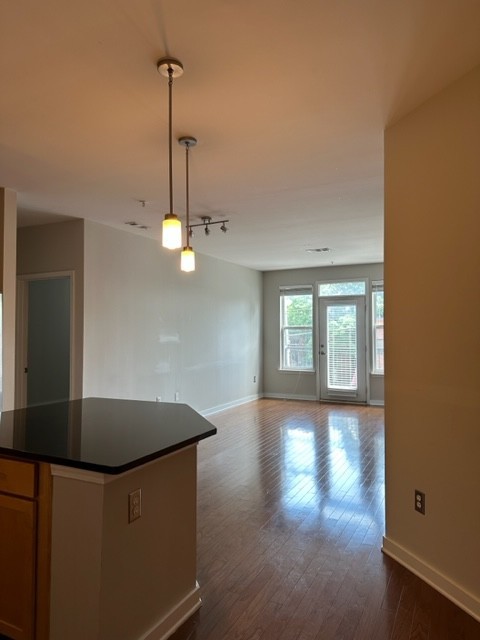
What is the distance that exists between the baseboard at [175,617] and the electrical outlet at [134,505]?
528 millimetres

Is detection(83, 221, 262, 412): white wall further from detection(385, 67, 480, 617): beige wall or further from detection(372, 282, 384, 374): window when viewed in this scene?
detection(385, 67, 480, 617): beige wall

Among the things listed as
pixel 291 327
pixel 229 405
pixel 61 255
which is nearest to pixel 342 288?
pixel 291 327

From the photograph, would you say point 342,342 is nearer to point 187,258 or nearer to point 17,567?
point 187,258

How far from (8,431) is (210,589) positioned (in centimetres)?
136

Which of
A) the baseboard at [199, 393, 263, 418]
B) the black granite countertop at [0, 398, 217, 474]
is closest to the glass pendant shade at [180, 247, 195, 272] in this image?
the black granite countertop at [0, 398, 217, 474]

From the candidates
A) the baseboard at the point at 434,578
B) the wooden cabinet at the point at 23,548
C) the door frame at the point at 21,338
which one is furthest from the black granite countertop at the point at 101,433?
the door frame at the point at 21,338

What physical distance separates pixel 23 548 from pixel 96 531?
0.44 m

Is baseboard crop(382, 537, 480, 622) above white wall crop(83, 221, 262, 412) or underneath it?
underneath

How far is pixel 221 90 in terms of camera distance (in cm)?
229

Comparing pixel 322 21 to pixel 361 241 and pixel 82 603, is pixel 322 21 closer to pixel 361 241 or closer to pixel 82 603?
pixel 82 603

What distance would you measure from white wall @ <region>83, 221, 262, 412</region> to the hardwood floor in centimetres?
146

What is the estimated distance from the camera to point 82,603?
5.32 ft

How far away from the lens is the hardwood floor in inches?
79.4

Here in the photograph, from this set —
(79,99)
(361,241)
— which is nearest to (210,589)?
(79,99)
